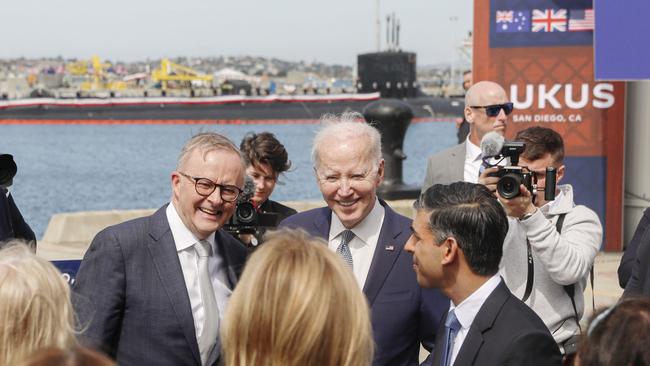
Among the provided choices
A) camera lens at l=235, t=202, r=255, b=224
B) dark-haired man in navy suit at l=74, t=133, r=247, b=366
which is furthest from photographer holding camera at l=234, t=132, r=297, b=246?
dark-haired man in navy suit at l=74, t=133, r=247, b=366

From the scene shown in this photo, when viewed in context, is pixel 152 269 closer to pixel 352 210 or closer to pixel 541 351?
pixel 352 210

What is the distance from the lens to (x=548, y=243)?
430 cm

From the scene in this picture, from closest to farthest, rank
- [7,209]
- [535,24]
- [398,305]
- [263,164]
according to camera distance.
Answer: [398,305], [7,209], [263,164], [535,24]

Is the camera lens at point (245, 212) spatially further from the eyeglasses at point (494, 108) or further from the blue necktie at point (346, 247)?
the eyeglasses at point (494, 108)

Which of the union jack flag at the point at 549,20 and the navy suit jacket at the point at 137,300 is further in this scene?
the union jack flag at the point at 549,20

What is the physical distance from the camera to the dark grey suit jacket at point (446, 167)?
19.7 ft

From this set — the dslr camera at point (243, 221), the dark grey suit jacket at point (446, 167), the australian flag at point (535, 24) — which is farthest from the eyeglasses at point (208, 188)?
the australian flag at point (535, 24)

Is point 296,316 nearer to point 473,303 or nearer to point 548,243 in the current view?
point 473,303

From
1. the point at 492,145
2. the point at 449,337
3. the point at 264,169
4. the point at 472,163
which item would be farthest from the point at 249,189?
the point at 449,337

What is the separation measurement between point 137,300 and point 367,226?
3.28ft

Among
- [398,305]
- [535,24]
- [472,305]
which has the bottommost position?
[398,305]

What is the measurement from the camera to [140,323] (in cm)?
389

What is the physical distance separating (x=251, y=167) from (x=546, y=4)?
6520 millimetres

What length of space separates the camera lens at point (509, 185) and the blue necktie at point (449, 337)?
29.9 inches
